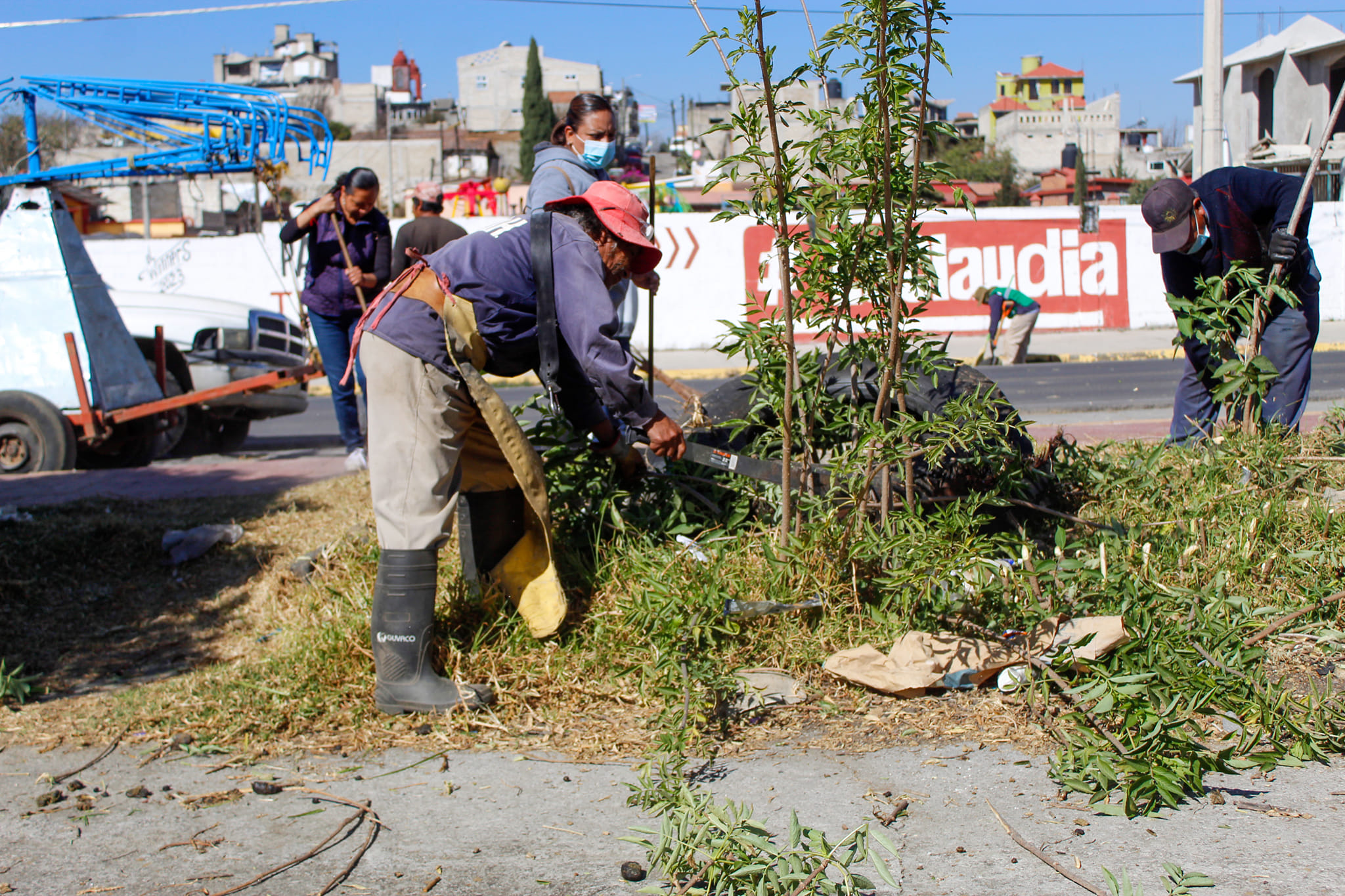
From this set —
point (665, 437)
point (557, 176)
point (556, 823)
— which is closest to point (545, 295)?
point (665, 437)

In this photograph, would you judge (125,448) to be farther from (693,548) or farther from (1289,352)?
(1289,352)

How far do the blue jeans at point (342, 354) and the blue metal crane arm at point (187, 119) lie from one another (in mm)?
2679

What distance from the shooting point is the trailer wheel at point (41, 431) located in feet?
24.0

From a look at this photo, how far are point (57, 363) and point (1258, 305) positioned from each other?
7.31 metres

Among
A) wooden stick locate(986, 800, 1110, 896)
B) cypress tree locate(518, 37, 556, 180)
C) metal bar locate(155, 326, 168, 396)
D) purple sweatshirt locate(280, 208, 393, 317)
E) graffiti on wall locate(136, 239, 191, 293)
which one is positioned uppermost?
Result: cypress tree locate(518, 37, 556, 180)

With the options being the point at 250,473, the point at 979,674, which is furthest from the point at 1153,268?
the point at 979,674

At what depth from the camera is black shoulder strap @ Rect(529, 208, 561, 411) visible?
Answer: 3312 millimetres

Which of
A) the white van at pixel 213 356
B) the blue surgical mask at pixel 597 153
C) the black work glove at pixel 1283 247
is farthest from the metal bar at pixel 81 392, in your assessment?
the black work glove at pixel 1283 247

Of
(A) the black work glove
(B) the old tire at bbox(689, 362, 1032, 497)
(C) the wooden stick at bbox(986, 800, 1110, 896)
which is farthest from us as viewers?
(A) the black work glove

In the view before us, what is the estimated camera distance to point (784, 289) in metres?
3.41

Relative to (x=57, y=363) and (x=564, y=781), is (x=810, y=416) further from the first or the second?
(x=57, y=363)

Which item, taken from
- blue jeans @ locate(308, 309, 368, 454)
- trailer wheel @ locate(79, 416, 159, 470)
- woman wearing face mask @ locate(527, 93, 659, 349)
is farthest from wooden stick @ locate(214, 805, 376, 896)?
trailer wheel @ locate(79, 416, 159, 470)

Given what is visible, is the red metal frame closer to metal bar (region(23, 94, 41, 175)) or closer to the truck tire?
the truck tire

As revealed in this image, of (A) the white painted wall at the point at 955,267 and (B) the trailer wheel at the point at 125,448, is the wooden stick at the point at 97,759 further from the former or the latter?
(A) the white painted wall at the point at 955,267
